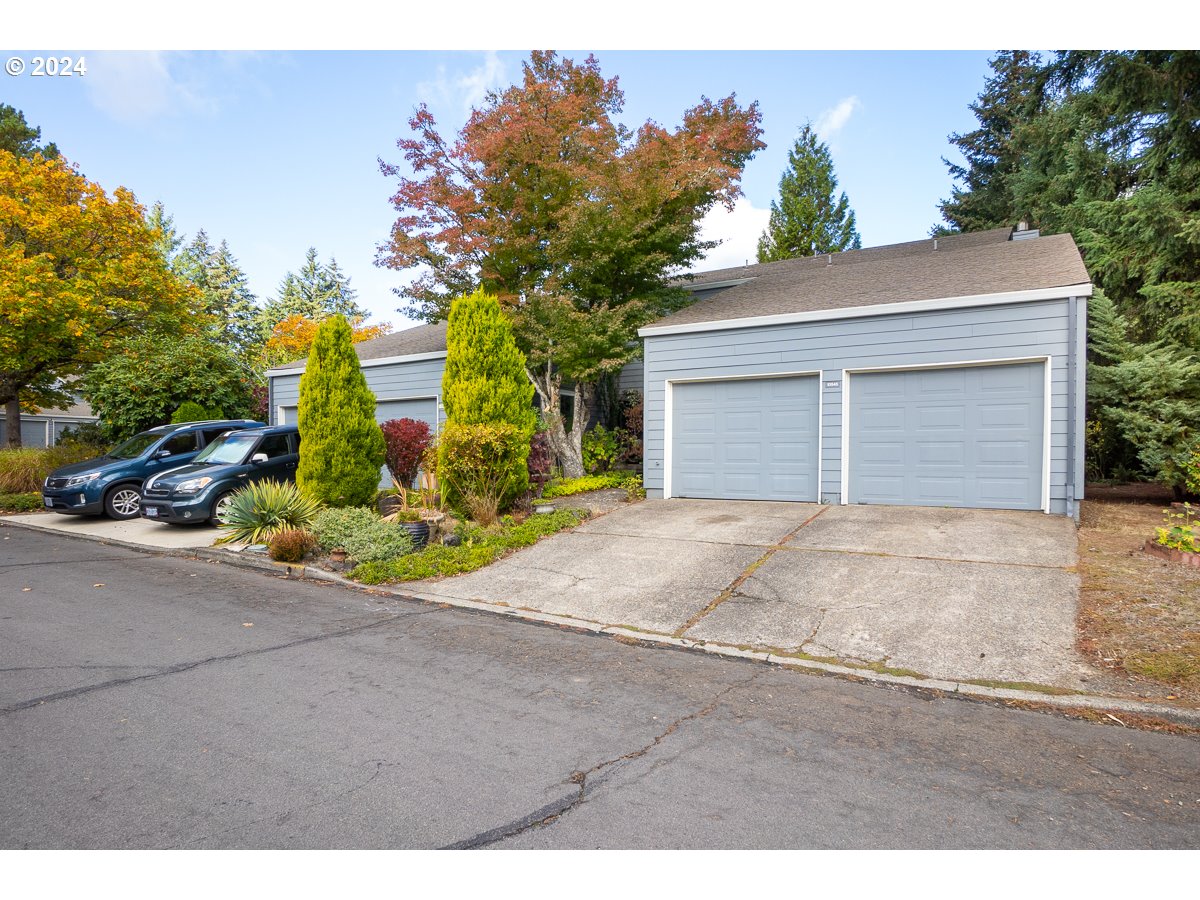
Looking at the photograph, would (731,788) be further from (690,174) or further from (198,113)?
(198,113)

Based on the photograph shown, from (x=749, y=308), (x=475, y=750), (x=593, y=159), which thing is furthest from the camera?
(x=593, y=159)

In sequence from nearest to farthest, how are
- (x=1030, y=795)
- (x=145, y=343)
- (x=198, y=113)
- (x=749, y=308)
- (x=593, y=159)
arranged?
(x=1030, y=795) → (x=198, y=113) → (x=749, y=308) → (x=593, y=159) → (x=145, y=343)

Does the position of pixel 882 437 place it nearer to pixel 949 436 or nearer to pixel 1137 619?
pixel 949 436

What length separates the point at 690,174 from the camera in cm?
1177

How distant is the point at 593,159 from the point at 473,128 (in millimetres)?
2352

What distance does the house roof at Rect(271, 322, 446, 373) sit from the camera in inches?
604

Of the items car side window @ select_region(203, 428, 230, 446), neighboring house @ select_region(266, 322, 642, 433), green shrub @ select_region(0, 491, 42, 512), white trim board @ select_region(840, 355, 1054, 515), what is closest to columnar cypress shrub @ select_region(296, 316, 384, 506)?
car side window @ select_region(203, 428, 230, 446)

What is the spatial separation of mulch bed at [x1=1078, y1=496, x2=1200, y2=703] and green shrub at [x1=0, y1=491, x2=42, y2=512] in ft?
56.4

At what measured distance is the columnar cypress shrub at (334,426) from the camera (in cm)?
961

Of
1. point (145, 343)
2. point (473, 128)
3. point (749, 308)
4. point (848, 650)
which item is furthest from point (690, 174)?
point (145, 343)

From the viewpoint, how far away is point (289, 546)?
8.09 meters

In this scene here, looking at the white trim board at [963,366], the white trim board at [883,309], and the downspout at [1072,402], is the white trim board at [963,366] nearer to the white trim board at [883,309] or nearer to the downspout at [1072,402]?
the downspout at [1072,402]

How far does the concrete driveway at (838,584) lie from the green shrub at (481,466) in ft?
4.58

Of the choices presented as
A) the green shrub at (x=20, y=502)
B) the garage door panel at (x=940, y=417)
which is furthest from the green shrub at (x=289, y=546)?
the green shrub at (x=20, y=502)
